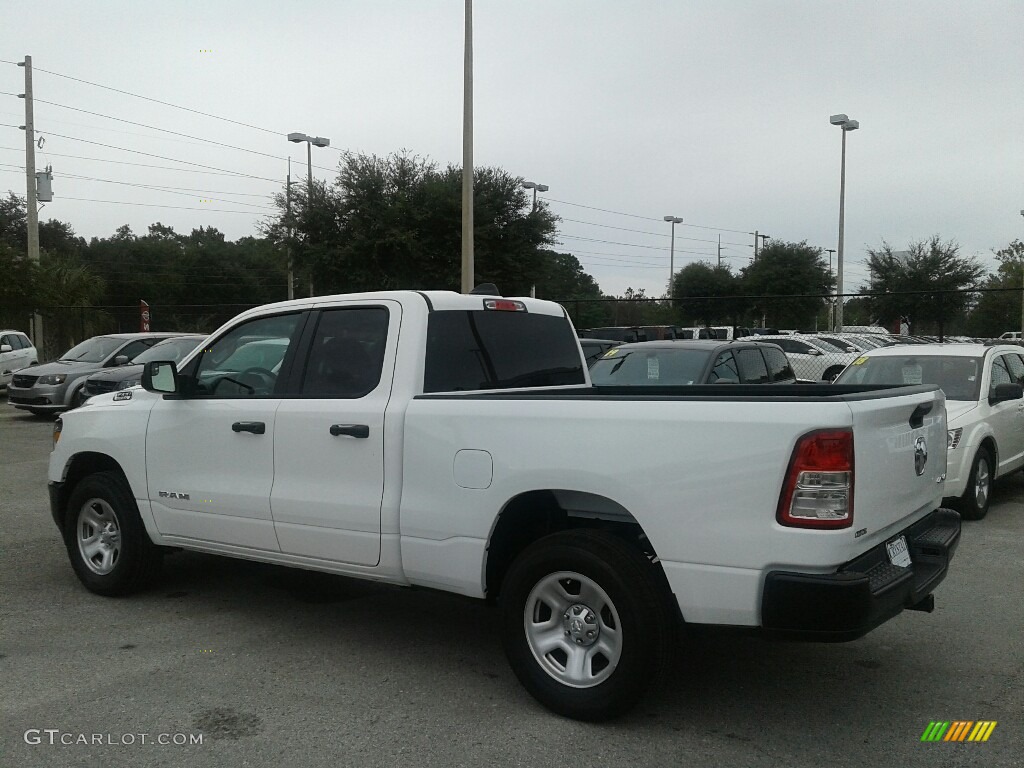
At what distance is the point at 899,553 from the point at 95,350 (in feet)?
58.6

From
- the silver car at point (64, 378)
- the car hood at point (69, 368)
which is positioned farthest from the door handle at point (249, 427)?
the car hood at point (69, 368)

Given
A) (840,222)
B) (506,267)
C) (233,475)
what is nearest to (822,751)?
(233,475)

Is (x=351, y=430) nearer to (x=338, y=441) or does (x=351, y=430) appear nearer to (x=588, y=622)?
(x=338, y=441)

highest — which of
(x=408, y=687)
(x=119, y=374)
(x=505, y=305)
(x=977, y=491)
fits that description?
(x=505, y=305)

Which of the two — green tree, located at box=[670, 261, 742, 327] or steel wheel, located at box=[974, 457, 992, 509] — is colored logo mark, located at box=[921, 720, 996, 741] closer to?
steel wheel, located at box=[974, 457, 992, 509]

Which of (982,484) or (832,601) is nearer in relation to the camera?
(832,601)

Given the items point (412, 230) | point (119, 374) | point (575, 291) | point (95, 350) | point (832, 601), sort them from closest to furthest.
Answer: point (832, 601) < point (119, 374) < point (95, 350) < point (412, 230) < point (575, 291)

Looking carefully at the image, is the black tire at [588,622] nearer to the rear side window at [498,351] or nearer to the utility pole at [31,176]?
the rear side window at [498,351]

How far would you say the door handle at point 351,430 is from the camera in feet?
15.5

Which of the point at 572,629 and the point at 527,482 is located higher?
the point at 527,482

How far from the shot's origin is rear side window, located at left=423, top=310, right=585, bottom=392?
4918 millimetres

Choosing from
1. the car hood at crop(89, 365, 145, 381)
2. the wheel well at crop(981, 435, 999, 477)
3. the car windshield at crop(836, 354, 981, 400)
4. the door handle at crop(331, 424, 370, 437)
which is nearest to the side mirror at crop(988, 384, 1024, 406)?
the car windshield at crop(836, 354, 981, 400)

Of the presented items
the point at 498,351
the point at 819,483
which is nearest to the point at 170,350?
the point at 498,351

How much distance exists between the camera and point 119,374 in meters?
16.5
